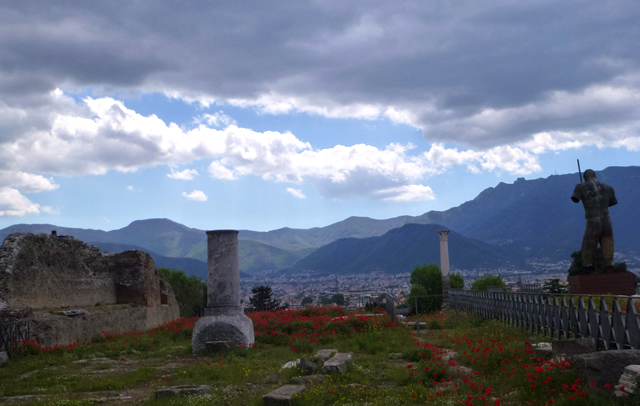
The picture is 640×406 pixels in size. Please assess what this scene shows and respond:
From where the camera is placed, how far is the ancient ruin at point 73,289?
16.5m

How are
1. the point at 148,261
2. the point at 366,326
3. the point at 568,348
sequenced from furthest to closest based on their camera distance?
the point at 148,261, the point at 366,326, the point at 568,348

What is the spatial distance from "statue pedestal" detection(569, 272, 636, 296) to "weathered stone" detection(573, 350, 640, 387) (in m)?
8.83

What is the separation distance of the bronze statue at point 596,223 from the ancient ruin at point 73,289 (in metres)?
16.5

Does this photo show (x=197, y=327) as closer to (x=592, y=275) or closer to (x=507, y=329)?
(x=507, y=329)

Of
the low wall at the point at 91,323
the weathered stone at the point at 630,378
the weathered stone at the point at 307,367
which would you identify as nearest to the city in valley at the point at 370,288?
the low wall at the point at 91,323

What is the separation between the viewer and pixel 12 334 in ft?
46.2

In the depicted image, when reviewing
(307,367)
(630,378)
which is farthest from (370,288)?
(630,378)

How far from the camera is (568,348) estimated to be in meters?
8.01

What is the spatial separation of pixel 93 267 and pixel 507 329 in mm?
18233

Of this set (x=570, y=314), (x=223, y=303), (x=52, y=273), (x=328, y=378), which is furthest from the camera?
(x=52, y=273)

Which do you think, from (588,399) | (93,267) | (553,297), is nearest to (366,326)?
(553,297)

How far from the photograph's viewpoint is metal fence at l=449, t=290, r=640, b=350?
28.5 feet

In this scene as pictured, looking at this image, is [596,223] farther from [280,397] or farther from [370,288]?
[370,288]

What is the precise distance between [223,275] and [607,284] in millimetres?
10841
